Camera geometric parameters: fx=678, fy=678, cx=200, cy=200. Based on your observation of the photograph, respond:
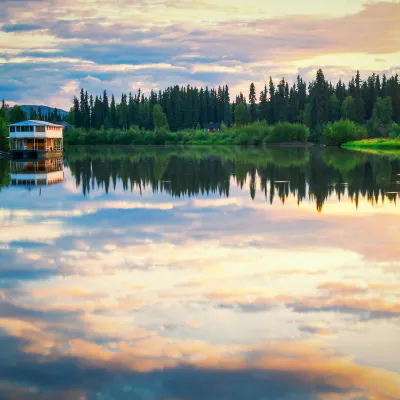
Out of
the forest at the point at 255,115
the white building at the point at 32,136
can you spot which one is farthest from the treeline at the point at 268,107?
the white building at the point at 32,136

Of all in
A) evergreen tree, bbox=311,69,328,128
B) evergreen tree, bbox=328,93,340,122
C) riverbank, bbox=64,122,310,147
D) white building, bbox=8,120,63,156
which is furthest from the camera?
evergreen tree, bbox=328,93,340,122

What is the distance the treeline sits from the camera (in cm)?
10600

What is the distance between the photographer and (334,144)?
282 feet

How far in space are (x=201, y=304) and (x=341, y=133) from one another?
79.0m

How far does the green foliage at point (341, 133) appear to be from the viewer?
84188mm

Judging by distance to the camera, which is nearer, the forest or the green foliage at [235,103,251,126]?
the forest

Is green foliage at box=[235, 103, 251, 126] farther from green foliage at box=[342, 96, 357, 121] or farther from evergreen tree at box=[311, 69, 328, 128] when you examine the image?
green foliage at box=[342, 96, 357, 121]

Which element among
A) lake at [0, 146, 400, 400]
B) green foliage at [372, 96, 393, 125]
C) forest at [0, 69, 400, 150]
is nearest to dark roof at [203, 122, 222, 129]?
forest at [0, 69, 400, 150]

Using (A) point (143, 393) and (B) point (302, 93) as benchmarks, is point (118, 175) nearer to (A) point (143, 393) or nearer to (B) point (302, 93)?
(A) point (143, 393)

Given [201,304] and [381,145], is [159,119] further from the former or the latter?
[201,304]

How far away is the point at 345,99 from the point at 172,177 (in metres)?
84.3

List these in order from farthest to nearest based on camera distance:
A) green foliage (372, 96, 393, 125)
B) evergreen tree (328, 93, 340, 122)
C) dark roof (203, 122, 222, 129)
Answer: dark roof (203, 122, 222, 129) → evergreen tree (328, 93, 340, 122) → green foliage (372, 96, 393, 125)

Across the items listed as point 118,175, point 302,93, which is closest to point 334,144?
point 302,93

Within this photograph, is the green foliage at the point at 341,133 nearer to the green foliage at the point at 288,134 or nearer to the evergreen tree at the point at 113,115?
the green foliage at the point at 288,134
